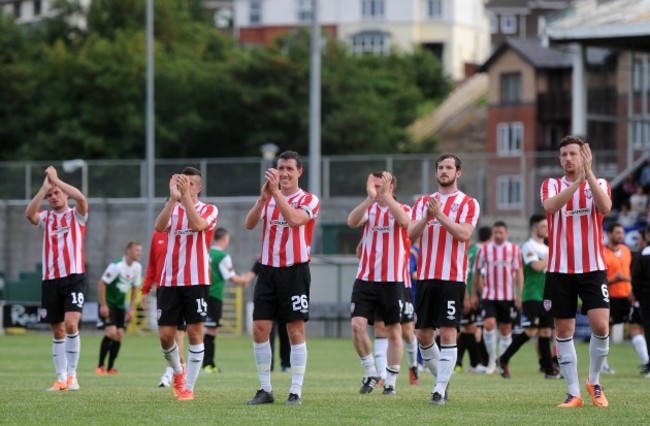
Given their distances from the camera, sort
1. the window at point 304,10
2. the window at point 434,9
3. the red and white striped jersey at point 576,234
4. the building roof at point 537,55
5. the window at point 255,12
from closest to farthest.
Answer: the red and white striped jersey at point 576,234, the building roof at point 537,55, the window at point 434,9, the window at point 304,10, the window at point 255,12

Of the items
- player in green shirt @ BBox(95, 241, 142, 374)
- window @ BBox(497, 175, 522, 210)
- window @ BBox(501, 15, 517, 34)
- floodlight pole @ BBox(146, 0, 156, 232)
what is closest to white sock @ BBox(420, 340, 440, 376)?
player in green shirt @ BBox(95, 241, 142, 374)

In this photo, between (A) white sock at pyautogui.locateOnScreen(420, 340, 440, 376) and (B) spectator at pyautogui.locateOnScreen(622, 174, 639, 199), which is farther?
(B) spectator at pyautogui.locateOnScreen(622, 174, 639, 199)

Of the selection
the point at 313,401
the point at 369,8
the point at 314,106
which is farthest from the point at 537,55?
the point at 313,401

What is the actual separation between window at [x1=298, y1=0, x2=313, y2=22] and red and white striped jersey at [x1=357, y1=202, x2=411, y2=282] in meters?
98.4

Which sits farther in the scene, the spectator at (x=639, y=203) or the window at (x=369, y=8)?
the window at (x=369, y=8)

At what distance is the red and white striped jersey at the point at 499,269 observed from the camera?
2389 cm

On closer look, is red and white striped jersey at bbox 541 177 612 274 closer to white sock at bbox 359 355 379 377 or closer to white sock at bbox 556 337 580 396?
white sock at bbox 556 337 580 396

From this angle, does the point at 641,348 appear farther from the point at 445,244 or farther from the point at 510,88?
the point at 510,88

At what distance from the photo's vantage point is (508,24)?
394ft

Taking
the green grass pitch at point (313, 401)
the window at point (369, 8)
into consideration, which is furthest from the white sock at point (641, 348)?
the window at point (369, 8)

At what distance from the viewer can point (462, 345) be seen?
2456 centimetres

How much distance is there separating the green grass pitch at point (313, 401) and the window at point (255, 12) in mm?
93339

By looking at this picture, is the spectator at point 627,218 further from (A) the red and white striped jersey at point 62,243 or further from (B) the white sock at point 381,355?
(A) the red and white striped jersey at point 62,243

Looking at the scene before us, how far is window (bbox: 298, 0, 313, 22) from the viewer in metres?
116
